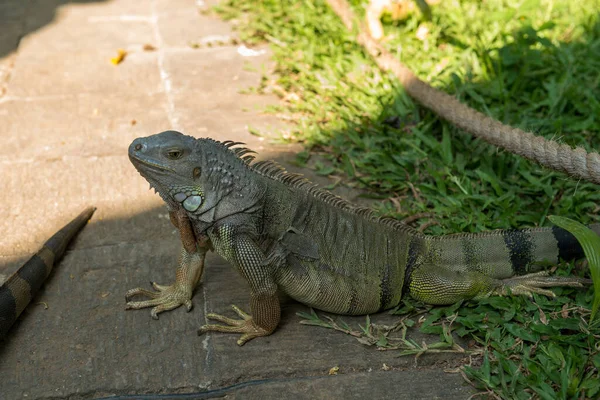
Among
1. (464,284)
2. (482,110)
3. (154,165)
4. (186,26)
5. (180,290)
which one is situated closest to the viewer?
(154,165)

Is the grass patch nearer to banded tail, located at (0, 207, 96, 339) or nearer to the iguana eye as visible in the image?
the iguana eye

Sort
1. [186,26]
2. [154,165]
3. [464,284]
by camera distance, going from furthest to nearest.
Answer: [186,26]
[464,284]
[154,165]

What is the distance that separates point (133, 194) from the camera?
393 cm

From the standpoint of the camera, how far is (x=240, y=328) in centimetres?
295

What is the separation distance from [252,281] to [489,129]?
1.64m

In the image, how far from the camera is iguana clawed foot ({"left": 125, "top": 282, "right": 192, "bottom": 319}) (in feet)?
10.2

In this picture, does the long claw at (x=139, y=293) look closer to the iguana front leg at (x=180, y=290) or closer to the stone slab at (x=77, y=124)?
the iguana front leg at (x=180, y=290)

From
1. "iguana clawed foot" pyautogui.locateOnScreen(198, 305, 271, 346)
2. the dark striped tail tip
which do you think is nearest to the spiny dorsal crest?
"iguana clawed foot" pyautogui.locateOnScreen(198, 305, 271, 346)

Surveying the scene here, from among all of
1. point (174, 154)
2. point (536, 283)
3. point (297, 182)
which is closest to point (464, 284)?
point (536, 283)

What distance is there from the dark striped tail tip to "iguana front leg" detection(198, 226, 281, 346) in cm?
94

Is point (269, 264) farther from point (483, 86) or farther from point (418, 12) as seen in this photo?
point (418, 12)

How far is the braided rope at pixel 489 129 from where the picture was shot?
300 cm

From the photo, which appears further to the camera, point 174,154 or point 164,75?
point 164,75

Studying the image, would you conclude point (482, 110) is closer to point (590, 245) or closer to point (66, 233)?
point (590, 245)
